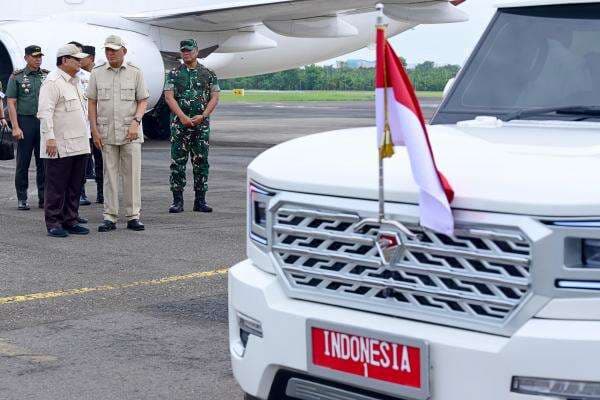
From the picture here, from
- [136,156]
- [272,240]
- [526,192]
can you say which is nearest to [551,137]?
[526,192]

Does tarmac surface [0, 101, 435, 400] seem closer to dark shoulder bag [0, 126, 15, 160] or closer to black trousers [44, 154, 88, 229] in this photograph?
black trousers [44, 154, 88, 229]

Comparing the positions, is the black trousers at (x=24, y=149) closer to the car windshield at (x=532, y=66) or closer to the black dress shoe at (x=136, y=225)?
the black dress shoe at (x=136, y=225)

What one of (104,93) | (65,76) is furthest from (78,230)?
(65,76)

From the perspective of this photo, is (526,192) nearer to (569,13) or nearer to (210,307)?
(569,13)

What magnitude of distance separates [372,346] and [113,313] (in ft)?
12.0

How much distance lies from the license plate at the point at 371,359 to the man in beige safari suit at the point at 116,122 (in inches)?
275

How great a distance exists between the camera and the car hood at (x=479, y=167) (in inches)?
137

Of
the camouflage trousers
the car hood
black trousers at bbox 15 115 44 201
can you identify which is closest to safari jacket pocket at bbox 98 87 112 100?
the camouflage trousers

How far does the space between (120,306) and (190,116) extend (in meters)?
5.07

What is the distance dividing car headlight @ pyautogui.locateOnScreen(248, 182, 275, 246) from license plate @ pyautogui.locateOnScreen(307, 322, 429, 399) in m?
0.50

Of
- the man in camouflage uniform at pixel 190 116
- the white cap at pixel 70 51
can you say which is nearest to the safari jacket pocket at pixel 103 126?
the white cap at pixel 70 51

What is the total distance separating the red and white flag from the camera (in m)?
3.56

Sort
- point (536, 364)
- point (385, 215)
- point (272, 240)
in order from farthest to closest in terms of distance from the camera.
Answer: point (272, 240) → point (385, 215) → point (536, 364)

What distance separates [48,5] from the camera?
2023 cm
